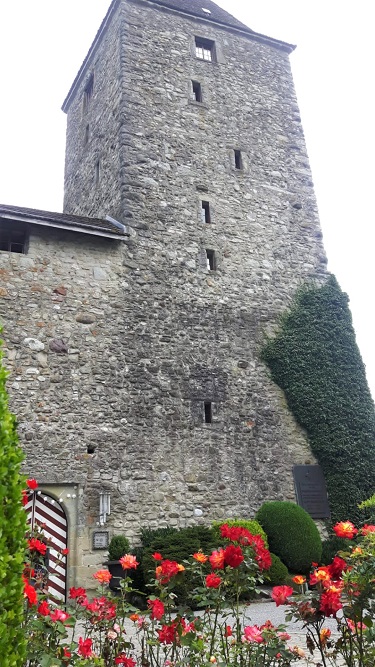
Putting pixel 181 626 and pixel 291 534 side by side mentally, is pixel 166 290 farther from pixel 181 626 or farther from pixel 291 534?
pixel 181 626

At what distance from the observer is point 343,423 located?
11.1 meters

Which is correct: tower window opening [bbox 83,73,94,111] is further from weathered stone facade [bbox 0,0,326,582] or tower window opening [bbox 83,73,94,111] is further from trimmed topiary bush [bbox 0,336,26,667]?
trimmed topiary bush [bbox 0,336,26,667]

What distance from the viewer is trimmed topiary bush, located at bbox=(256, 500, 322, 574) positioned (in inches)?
362

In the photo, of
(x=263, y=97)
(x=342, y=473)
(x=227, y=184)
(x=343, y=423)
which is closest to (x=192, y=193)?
(x=227, y=184)

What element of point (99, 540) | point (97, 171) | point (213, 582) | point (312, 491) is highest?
point (97, 171)

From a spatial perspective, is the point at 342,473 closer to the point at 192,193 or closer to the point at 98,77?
the point at 192,193

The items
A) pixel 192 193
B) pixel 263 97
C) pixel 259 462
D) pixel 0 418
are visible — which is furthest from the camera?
pixel 263 97

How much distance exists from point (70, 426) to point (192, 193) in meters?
5.82

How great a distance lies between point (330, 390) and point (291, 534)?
3.16 metres

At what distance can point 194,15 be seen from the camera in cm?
1429

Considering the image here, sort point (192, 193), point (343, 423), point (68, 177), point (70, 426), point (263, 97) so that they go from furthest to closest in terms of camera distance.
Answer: point (68, 177)
point (263, 97)
point (192, 193)
point (343, 423)
point (70, 426)

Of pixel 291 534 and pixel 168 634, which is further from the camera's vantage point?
pixel 291 534

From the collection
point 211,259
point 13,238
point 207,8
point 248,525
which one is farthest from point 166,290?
point 207,8

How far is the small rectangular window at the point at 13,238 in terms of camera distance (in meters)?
9.98
